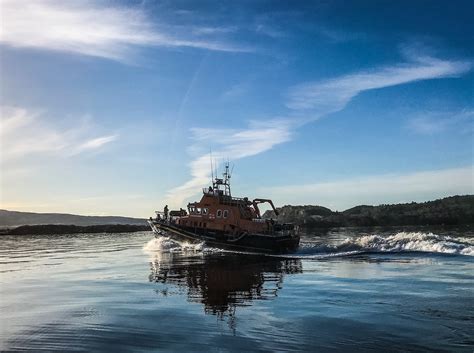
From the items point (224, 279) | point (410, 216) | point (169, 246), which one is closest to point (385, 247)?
point (169, 246)

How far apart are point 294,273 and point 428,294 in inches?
336

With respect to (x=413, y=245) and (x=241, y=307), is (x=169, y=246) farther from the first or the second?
(x=241, y=307)

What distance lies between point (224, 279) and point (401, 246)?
2118cm

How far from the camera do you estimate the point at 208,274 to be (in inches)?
Answer: 914

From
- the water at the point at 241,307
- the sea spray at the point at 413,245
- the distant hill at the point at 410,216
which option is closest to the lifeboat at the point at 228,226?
the sea spray at the point at 413,245

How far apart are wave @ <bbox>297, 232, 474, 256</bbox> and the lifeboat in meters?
2.51

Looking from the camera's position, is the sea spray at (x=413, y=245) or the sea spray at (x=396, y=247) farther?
the sea spray at (x=396, y=247)

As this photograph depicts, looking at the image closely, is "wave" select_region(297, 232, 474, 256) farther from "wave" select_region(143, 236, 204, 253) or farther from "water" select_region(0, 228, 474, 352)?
"wave" select_region(143, 236, 204, 253)

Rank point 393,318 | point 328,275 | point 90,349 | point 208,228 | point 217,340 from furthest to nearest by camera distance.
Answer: point 208,228 → point 328,275 → point 393,318 → point 217,340 → point 90,349

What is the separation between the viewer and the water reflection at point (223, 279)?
51.4 feet

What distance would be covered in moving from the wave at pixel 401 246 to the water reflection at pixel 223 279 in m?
9.43

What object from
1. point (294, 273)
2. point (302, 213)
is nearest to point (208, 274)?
point (294, 273)

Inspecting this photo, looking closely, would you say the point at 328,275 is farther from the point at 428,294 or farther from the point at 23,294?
the point at 23,294

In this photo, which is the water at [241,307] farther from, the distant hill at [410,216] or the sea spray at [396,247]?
the distant hill at [410,216]
